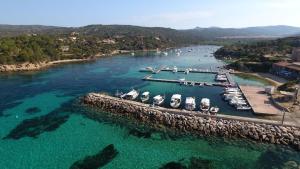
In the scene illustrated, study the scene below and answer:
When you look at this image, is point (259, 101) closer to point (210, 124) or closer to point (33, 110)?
point (210, 124)

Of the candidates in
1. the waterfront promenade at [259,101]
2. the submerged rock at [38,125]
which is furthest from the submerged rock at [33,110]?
the waterfront promenade at [259,101]

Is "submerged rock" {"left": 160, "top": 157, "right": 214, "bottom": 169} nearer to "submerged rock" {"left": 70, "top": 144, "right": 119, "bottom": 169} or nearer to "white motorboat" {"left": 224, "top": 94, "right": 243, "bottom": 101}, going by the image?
"submerged rock" {"left": 70, "top": 144, "right": 119, "bottom": 169}

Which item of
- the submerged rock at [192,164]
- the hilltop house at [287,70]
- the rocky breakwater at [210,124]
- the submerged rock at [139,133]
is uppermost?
the hilltop house at [287,70]

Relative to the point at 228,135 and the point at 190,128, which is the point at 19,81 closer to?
the point at 190,128

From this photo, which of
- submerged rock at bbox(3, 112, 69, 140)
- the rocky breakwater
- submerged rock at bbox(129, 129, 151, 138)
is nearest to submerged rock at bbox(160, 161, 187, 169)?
submerged rock at bbox(129, 129, 151, 138)

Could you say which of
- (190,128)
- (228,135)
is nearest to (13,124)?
(190,128)

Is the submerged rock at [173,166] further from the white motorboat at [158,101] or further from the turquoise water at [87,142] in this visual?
the white motorboat at [158,101]
